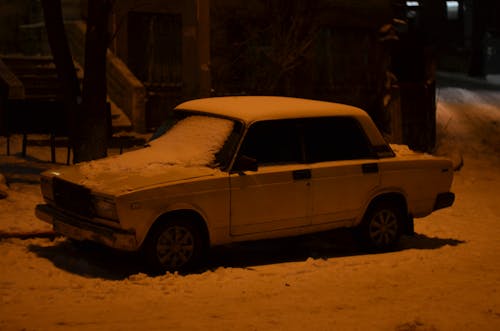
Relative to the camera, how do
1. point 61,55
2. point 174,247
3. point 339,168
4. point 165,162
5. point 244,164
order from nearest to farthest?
point 174,247, point 244,164, point 165,162, point 339,168, point 61,55

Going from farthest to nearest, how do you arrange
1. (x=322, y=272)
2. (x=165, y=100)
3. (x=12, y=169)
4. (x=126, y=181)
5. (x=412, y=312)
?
(x=165, y=100) < (x=12, y=169) < (x=322, y=272) < (x=126, y=181) < (x=412, y=312)

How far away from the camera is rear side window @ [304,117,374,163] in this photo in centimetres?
952

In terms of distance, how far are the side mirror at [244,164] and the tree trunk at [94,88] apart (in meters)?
3.58

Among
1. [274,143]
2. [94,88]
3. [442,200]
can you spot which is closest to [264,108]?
[274,143]

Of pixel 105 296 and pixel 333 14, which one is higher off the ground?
pixel 333 14

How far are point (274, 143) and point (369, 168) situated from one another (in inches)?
46.1

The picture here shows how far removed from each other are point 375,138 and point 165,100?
1138 centimetres

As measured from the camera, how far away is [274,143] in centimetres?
928

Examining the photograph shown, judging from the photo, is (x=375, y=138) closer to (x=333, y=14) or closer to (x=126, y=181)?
(x=126, y=181)

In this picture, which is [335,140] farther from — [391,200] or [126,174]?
[126,174]

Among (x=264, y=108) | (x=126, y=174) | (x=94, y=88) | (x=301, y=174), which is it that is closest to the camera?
(x=126, y=174)

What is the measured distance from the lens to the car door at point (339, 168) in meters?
9.45

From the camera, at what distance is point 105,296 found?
7832 mm

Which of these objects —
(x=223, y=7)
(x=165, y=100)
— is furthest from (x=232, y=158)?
(x=223, y=7)
